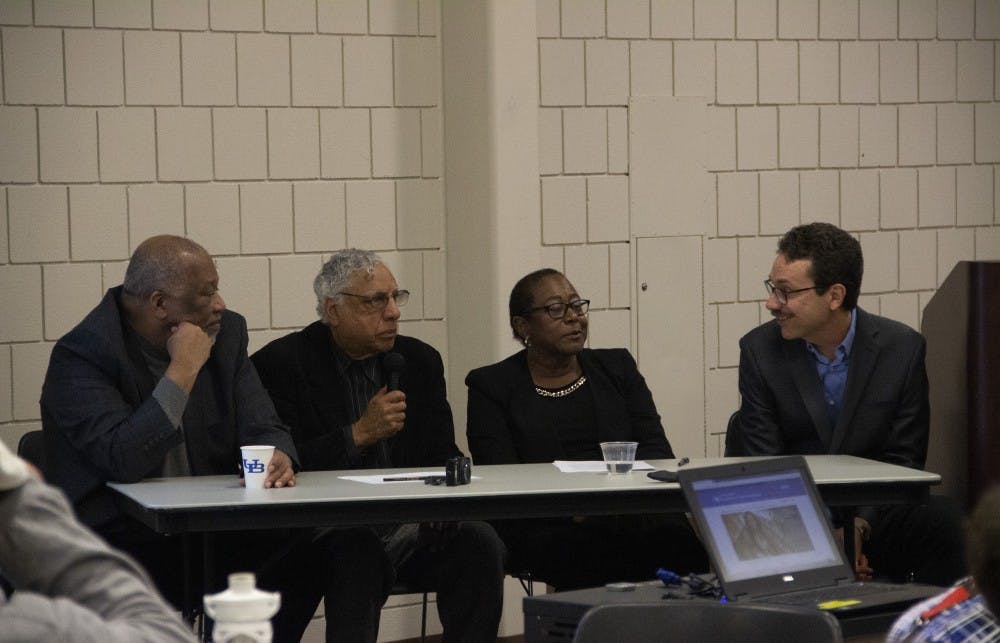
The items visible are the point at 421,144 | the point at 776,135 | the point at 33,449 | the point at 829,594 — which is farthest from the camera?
the point at 776,135

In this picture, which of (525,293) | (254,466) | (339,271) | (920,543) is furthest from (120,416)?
(920,543)

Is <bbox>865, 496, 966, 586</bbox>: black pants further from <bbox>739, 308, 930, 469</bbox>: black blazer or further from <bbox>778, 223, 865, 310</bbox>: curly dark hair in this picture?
<bbox>778, 223, 865, 310</bbox>: curly dark hair

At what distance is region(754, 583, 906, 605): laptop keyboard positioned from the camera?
3.05m

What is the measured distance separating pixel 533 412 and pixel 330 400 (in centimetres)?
66

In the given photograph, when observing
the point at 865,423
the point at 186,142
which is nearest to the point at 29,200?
the point at 186,142

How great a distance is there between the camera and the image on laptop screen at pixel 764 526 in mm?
3078

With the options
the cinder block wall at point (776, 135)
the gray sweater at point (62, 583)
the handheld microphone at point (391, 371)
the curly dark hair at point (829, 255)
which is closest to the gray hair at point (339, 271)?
the handheld microphone at point (391, 371)

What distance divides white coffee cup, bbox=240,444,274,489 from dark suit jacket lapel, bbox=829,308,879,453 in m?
1.84

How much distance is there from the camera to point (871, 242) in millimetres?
6547

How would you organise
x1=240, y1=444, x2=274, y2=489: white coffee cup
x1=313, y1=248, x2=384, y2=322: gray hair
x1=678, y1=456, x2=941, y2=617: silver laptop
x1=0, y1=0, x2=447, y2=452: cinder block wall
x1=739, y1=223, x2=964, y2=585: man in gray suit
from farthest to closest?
1. x1=0, y1=0, x2=447, y2=452: cinder block wall
2. x1=313, y1=248, x2=384, y2=322: gray hair
3. x1=739, y1=223, x2=964, y2=585: man in gray suit
4. x1=240, y1=444, x2=274, y2=489: white coffee cup
5. x1=678, y1=456, x2=941, y2=617: silver laptop

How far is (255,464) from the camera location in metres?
3.94

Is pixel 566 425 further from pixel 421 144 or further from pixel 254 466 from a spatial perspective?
pixel 421 144

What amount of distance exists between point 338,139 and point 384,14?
504 mm

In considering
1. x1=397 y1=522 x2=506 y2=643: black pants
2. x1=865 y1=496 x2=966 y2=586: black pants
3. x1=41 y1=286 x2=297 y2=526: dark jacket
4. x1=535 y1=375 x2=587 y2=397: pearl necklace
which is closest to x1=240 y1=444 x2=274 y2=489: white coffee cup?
x1=41 y1=286 x2=297 y2=526: dark jacket
